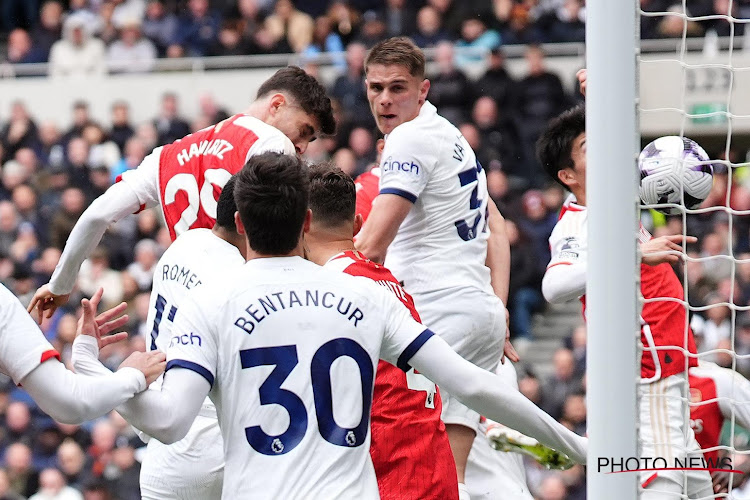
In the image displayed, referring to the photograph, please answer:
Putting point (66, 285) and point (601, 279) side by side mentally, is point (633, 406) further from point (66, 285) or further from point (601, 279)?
point (66, 285)

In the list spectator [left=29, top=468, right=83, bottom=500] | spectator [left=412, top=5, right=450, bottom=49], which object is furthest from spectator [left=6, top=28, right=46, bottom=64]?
spectator [left=29, top=468, right=83, bottom=500]

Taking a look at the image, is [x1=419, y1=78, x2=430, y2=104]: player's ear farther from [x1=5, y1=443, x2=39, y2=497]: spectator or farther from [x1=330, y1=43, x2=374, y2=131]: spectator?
[x1=330, y1=43, x2=374, y2=131]: spectator

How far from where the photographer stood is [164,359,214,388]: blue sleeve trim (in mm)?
3980

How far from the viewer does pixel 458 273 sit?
6.32m

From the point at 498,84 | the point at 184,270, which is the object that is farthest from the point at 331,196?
the point at 498,84

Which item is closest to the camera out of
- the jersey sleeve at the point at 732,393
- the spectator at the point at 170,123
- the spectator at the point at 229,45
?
the jersey sleeve at the point at 732,393

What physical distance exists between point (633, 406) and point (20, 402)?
1024 centimetres

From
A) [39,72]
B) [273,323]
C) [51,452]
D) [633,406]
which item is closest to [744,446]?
[633,406]

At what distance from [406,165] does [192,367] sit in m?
2.38

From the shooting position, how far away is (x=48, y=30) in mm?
19000

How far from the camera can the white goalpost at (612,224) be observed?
4.60m

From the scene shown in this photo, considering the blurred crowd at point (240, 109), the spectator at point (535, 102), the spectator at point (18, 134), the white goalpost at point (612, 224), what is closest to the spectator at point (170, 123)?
the blurred crowd at point (240, 109)

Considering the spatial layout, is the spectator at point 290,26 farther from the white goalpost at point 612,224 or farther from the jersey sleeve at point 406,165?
the white goalpost at point 612,224

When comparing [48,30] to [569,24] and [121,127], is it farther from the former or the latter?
[569,24]
